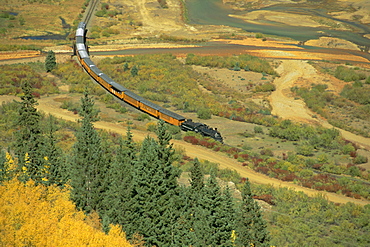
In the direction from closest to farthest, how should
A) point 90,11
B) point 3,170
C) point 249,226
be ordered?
point 249,226 < point 3,170 < point 90,11

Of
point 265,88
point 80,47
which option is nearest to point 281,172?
point 265,88

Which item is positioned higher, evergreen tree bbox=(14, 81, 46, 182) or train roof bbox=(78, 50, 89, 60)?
evergreen tree bbox=(14, 81, 46, 182)

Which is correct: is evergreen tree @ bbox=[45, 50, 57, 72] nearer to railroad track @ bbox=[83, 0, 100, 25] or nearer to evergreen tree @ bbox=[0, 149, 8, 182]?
railroad track @ bbox=[83, 0, 100, 25]

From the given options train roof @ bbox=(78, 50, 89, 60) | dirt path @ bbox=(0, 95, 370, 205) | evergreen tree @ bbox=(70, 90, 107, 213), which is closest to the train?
train roof @ bbox=(78, 50, 89, 60)

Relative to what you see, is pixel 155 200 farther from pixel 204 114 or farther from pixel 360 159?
pixel 204 114

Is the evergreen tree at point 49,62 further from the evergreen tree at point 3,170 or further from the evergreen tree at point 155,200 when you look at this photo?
the evergreen tree at point 155,200

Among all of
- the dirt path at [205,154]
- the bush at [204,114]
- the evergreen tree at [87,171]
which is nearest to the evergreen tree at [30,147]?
the evergreen tree at [87,171]

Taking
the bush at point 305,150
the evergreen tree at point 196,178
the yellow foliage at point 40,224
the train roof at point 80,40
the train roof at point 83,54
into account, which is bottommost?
the bush at point 305,150
